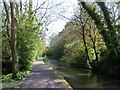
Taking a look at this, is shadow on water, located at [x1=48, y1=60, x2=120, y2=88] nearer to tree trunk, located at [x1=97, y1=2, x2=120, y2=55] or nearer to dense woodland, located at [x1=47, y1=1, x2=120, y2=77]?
dense woodland, located at [x1=47, y1=1, x2=120, y2=77]

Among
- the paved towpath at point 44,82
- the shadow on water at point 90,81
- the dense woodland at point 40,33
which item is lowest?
the shadow on water at point 90,81

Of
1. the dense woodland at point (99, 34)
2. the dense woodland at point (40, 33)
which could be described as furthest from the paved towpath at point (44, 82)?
the dense woodland at point (99, 34)

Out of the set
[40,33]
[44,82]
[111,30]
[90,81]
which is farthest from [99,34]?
[44,82]

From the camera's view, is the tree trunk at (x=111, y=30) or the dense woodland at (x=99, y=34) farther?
the dense woodland at (x=99, y=34)

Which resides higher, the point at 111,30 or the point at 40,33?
the point at 40,33

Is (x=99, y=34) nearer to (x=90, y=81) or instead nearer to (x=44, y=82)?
(x=90, y=81)

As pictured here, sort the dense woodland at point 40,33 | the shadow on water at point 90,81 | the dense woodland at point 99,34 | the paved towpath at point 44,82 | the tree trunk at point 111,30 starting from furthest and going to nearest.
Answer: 1. the dense woodland at point 99,34
2. the tree trunk at point 111,30
3. the shadow on water at point 90,81
4. the dense woodland at point 40,33
5. the paved towpath at point 44,82

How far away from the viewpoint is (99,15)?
14828mm

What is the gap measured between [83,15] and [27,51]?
361 inches

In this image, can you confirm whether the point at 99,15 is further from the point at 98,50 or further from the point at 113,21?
the point at 98,50

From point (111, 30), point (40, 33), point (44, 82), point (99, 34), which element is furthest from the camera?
point (99, 34)

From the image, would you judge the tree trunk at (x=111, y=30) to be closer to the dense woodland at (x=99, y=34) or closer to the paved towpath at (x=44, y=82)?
the dense woodland at (x=99, y=34)

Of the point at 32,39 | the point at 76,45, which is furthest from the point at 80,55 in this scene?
the point at 32,39

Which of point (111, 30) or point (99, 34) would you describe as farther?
point (99, 34)
